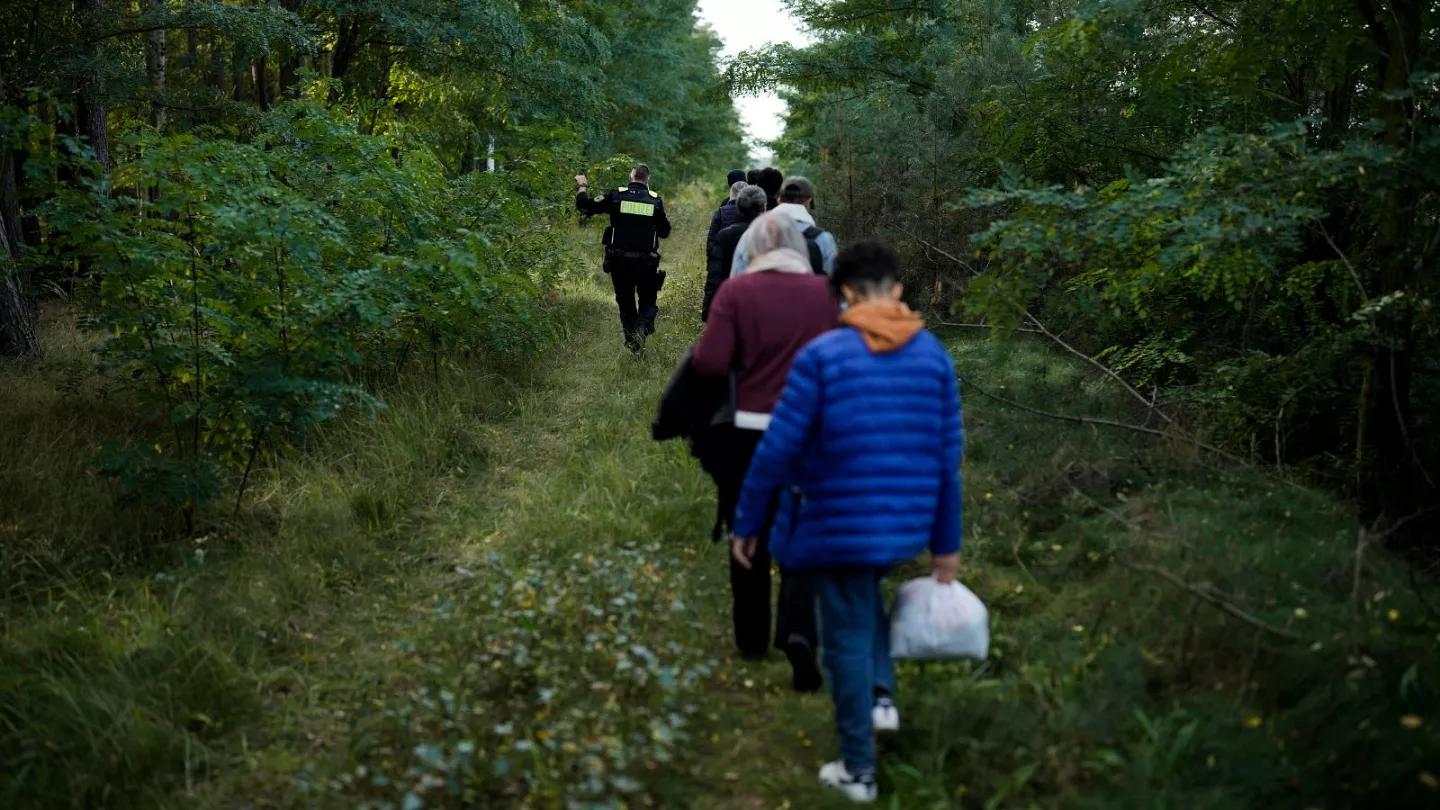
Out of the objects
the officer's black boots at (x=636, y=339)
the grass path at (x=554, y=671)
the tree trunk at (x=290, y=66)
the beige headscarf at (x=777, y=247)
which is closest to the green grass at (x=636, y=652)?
the grass path at (x=554, y=671)

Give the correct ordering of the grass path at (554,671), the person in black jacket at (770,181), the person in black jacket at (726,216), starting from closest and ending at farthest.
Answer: the grass path at (554,671) < the person in black jacket at (770,181) < the person in black jacket at (726,216)

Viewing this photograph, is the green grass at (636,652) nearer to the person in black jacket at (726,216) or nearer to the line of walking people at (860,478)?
the line of walking people at (860,478)

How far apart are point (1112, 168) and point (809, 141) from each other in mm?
7080

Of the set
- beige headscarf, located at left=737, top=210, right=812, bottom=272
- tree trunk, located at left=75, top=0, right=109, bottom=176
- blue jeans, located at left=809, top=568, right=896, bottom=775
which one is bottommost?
blue jeans, located at left=809, top=568, right=896, bottom=775

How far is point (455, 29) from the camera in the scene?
576 inches

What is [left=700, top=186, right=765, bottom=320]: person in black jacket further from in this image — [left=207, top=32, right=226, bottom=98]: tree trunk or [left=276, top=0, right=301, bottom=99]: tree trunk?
[left=207, top=32, right=226, bottom=98]: tree trunk

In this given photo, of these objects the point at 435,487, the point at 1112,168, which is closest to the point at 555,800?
the point at 435,487

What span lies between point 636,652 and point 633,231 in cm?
717

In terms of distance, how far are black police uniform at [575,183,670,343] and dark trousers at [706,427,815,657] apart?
6.47 meters

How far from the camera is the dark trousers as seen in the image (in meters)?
4.44

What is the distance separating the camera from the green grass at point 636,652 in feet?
11.7

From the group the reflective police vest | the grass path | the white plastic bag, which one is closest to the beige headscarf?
the white plastic bag

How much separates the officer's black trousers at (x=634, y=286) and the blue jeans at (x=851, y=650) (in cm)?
774

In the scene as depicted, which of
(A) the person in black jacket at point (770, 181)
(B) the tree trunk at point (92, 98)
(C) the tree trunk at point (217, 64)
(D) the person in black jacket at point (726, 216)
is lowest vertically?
(D) the person in black jacket at point (726, 216)
